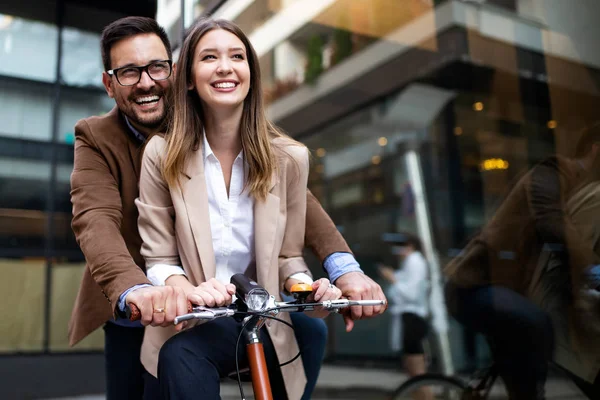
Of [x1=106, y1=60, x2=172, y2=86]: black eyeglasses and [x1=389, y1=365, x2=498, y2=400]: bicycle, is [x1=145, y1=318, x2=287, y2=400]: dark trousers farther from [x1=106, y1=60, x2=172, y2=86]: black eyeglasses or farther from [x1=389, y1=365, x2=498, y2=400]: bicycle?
[x1=389, y1=365, x2=498, y2=400]: bicycle

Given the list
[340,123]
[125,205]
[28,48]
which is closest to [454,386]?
[125,205]

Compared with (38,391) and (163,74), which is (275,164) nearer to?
(163,74)

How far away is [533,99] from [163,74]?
3348 mm

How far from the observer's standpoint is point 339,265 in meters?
2.07

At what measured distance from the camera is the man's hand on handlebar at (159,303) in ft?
5.26

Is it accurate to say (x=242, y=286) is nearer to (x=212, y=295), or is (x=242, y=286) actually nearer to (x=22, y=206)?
(x=212, y=295)

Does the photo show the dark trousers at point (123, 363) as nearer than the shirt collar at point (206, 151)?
No

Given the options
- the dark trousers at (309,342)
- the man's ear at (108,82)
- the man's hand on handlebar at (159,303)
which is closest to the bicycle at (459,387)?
the dark trousers at (309,342)

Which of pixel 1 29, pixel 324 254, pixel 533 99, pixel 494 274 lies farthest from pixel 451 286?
pixel 1 29

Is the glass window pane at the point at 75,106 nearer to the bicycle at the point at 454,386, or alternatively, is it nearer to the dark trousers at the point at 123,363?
the bicycle at the point at 454,386

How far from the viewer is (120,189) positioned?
7.37 feet

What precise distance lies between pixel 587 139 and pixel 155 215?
247 cm

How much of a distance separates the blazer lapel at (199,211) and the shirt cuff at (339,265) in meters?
0.39

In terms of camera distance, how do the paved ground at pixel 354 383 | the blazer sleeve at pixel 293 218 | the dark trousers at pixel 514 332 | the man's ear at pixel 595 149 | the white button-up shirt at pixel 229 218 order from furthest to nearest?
the paved ground at pixel 354 383
the dark trousers at pixel 514 332
the man's ear at pixel 595 149
the blazer sleeve at pixel 293 218
the white button-up shirt at pixel 229 218
